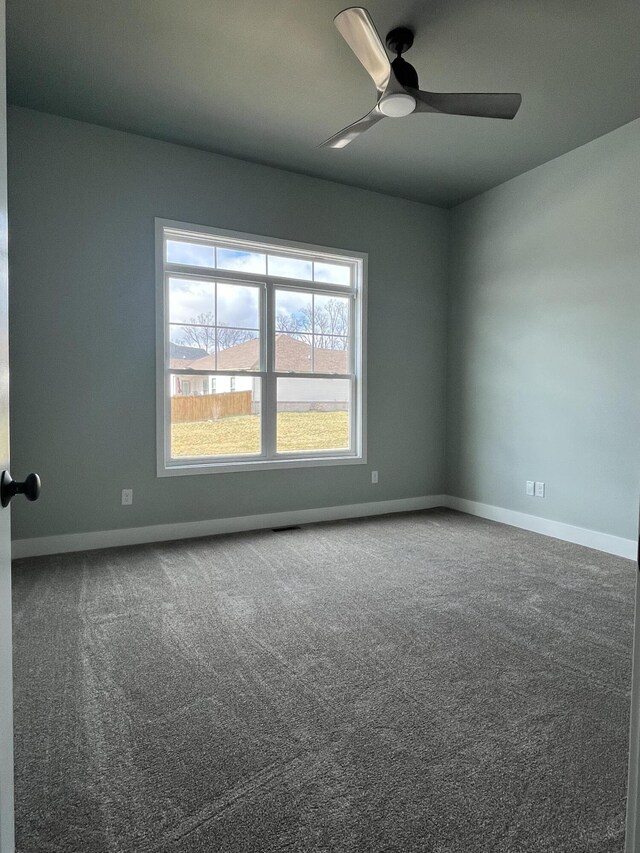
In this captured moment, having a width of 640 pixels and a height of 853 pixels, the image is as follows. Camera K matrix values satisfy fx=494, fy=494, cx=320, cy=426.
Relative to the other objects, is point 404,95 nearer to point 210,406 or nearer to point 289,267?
point 289,267

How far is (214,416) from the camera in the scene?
162 inches

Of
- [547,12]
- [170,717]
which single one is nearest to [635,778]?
[170,717]

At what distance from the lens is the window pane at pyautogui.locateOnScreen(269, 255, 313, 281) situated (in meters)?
4.31

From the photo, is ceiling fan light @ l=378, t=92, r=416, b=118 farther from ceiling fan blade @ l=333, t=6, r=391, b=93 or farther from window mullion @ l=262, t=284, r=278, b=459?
window mullion @ l=262, t=284, r=278, b=459

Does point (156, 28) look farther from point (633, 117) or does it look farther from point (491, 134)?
point (633, 117)

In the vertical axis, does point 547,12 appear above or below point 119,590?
above

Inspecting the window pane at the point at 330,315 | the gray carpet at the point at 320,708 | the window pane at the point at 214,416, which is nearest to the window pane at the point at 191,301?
the window pane at the point at 214,416

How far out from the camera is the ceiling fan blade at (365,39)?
6.86ft

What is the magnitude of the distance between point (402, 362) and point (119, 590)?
3267mm

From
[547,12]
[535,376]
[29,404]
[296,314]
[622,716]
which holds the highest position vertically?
[547,12]

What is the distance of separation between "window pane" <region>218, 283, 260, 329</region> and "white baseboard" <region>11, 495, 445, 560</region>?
1.64m

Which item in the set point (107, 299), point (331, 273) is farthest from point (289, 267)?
point (107, 299)

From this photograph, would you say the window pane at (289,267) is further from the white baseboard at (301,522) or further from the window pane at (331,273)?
the white baseboard at (301,522)

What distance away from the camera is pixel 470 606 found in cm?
263
